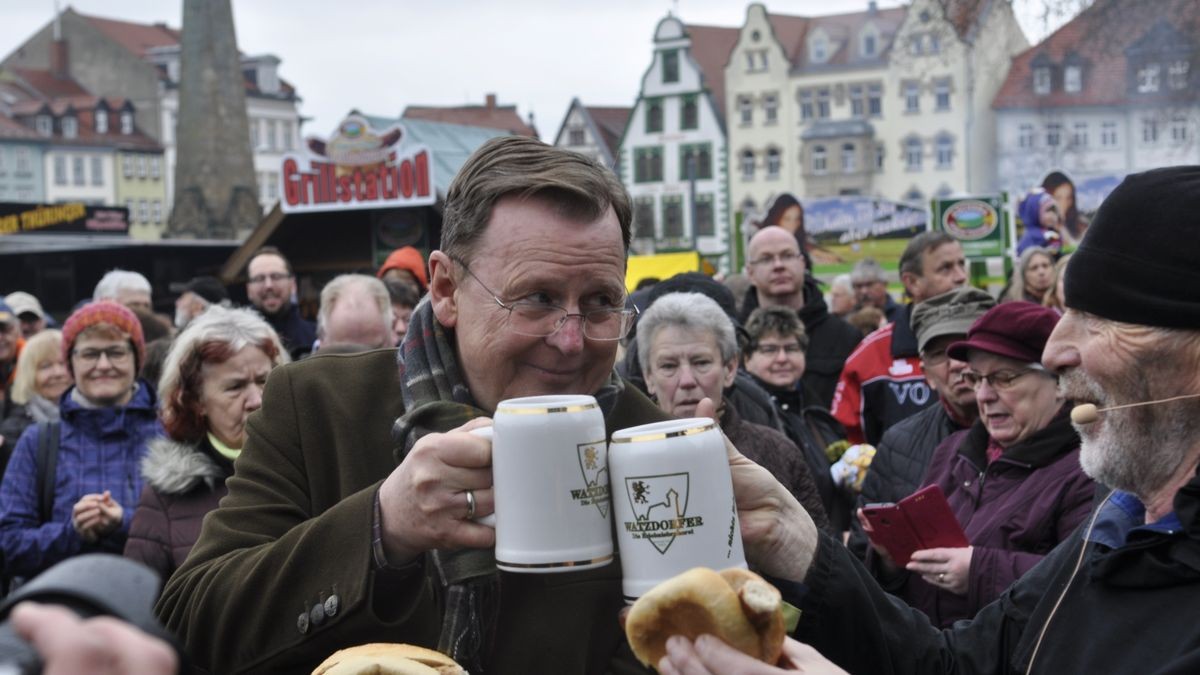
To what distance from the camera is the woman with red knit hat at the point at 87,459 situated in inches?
221

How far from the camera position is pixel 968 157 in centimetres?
6306

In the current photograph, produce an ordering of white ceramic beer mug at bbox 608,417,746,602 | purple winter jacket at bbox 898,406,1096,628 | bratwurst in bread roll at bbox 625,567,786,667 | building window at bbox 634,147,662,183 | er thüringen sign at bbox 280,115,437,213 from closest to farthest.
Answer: bratwurst in bread roll at bbox 625,567,786,667, white ceramic beer mug at bbox 608,417,746,602, purple winter jacket at bbox 898,406,1096,628, er thüringen sign at bbox 280,115,437,213, building window at bbox 634,147,662,183

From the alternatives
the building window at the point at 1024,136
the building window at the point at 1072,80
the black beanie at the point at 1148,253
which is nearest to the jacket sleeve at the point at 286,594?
the black beanie at the point at 1148,253

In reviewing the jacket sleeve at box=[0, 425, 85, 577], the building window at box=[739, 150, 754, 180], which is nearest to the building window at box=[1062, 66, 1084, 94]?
the building window at box=[739, 150, 754, 180]

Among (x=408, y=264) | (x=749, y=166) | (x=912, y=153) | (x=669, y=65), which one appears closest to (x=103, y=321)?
(x=408, y=264)

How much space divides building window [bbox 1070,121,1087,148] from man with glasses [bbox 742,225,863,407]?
178ft

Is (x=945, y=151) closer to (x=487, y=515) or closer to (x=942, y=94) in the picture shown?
(x=942, y=94)

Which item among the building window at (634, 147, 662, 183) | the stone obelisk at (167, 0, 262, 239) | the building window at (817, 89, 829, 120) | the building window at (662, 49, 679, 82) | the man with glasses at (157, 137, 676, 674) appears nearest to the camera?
the man with glasses at (157, 137, 676, 674)

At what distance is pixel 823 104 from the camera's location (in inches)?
2719

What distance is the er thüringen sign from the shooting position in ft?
59.4

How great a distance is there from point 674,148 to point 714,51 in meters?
9.61

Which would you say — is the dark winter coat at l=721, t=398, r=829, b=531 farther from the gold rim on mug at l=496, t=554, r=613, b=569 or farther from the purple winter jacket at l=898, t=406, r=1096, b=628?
the gold rim on mug at l=496, t=554, r=613, b=569

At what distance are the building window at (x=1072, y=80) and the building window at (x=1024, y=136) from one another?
8.02 feet

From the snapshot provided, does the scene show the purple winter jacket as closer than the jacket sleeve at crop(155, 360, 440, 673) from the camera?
No
